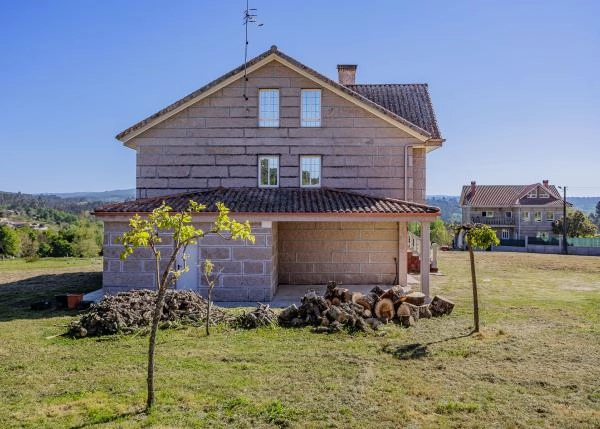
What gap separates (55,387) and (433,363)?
6.91 m

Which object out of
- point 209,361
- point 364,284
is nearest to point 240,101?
point 364,284

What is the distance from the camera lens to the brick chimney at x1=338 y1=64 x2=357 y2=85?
24.4 metres

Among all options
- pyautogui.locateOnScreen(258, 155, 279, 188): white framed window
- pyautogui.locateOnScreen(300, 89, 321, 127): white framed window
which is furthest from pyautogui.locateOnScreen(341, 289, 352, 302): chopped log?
pyautogui.locateOnScreen(300, 89, 321, 127): white framed window

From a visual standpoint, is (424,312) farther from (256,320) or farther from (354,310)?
(256,320)

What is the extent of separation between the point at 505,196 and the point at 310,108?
6030 centimetres

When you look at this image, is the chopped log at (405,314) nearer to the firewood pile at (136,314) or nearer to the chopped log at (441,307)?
the chopped log at (441,307)

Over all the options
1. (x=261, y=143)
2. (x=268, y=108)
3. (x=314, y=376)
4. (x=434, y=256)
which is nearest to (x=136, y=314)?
(x=314, y=376)

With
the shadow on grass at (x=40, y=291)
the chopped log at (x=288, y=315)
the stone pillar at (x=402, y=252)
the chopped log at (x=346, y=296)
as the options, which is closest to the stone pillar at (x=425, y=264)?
the stone pillar at (x=402, y=252)

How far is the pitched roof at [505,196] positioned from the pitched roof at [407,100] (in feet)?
170

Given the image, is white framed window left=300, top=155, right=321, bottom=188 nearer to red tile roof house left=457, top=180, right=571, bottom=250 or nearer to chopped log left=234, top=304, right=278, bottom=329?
chopped log left=234, top=304, right=278, bottom=329

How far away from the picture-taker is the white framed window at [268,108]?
18906mm

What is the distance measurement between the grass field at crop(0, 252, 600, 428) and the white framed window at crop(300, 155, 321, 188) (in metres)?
7.93

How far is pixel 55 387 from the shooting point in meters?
7.95

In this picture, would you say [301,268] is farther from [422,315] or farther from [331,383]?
[331,383]
